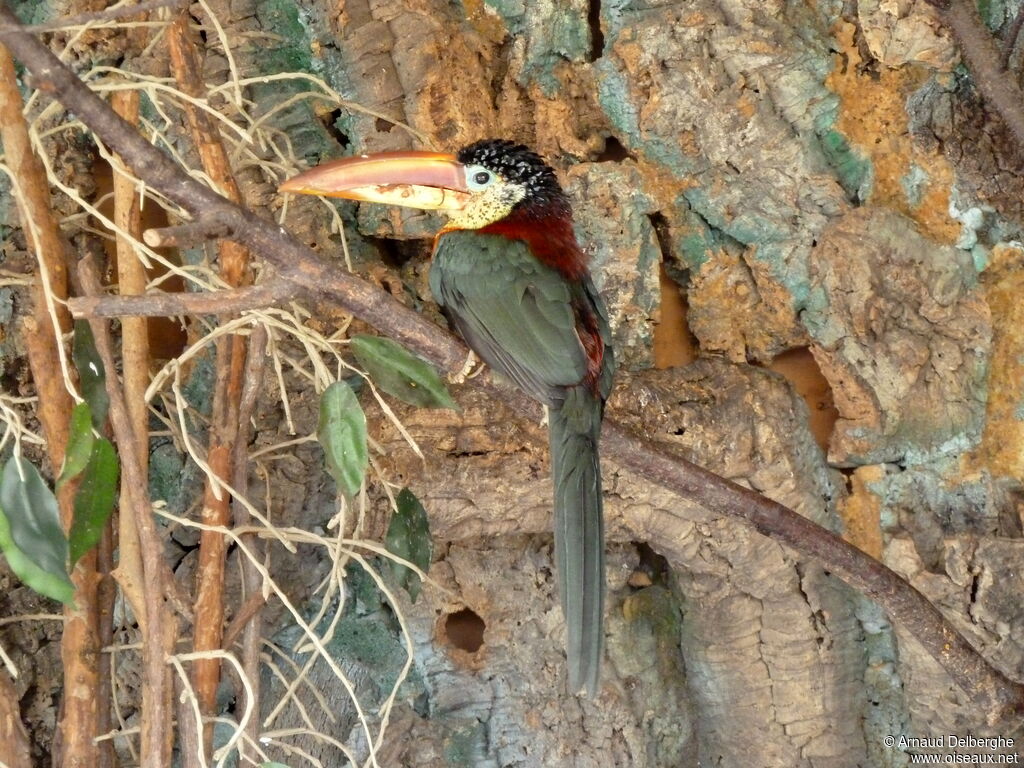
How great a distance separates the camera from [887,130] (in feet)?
6.91

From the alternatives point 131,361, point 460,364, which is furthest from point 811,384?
point 131,361

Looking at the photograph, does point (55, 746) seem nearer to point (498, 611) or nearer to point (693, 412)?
point (498, 611)

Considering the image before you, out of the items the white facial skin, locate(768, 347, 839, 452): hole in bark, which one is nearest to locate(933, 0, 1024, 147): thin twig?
locate(768, 347, 839, 452): hole in bark

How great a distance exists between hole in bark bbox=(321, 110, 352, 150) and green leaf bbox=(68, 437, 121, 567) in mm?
949

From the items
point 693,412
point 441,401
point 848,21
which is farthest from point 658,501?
point 848,21

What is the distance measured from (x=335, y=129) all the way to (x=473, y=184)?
1.40ft

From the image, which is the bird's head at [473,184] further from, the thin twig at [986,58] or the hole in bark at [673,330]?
the thin twig at [986,58]

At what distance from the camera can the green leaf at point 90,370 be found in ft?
5.14

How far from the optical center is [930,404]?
2.08 metres

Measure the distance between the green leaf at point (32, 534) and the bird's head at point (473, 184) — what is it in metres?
0.65

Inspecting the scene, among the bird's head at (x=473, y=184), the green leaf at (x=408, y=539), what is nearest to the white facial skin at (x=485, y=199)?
the bird's head at (x=473, y=184)

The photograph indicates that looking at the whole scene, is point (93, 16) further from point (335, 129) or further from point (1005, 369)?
point (1005, 369)

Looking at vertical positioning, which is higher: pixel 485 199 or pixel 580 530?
pixel 485 199

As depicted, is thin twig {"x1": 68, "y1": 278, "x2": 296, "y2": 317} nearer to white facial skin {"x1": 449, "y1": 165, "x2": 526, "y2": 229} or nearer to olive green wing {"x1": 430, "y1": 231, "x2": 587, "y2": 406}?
olive green wing {"x1": 430, "y1": 231, "x2": 587, "y2": 406}
